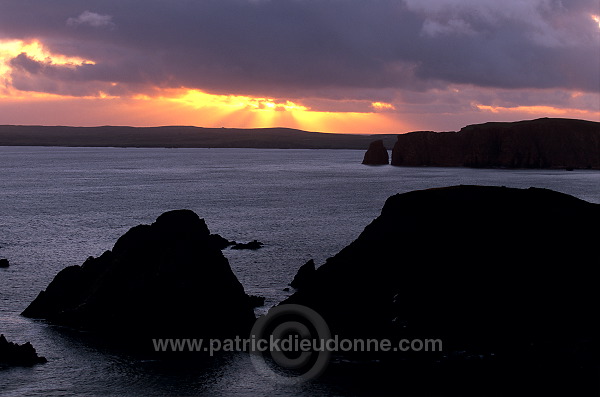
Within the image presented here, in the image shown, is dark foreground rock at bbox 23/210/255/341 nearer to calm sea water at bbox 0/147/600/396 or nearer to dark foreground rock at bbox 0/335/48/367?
calm sea water at bbox 0/147/600/396

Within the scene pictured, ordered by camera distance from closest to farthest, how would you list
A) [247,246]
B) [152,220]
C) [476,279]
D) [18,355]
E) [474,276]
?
[18,355] → [476,279] → [474,276] → [247,246] → [152,220]

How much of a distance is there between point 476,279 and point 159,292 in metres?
17.1

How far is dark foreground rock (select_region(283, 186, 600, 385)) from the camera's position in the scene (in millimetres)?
36250

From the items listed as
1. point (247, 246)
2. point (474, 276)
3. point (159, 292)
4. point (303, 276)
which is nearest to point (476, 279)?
point (474, 276)

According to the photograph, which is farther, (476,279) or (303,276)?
(303,276)

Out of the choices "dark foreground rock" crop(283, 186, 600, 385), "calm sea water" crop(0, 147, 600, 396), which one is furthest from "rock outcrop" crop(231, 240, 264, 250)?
"dark foreground rock" crop(283, 186, 600, 385)

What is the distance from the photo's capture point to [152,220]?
95375 mm

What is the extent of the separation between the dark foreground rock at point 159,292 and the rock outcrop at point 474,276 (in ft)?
14.3

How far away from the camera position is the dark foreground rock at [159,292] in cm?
3984

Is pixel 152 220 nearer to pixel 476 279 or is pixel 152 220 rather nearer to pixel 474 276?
pixel 474 276

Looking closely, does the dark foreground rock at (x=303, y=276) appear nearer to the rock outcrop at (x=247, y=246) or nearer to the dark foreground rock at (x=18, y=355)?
the rock outcrop at (x=247, y=246)

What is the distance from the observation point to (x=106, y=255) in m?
46.5

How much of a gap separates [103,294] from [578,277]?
26.0m

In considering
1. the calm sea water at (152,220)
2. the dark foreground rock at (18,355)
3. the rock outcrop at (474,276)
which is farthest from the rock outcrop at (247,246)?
the dark foreground rock at (18,355)
